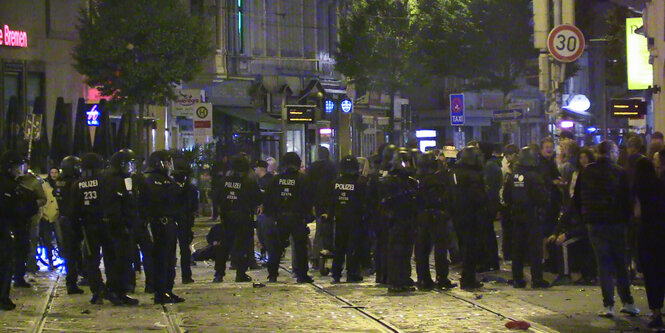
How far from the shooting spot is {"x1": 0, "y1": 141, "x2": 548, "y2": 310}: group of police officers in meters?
13.5

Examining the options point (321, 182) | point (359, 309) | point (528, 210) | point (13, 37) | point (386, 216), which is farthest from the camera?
point (13, 37)

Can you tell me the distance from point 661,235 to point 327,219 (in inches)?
229

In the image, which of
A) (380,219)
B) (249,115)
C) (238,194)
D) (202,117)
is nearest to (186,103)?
(202,117)

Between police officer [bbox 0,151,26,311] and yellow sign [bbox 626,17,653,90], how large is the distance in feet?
86.9

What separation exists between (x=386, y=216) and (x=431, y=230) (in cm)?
67

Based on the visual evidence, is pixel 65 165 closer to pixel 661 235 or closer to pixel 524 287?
pixel 524 287

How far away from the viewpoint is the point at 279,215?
16.2 m

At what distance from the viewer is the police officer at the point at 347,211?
51.9 ft

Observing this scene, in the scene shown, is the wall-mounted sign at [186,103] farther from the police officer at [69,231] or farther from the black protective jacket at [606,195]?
the black protective jacket at [606,195]

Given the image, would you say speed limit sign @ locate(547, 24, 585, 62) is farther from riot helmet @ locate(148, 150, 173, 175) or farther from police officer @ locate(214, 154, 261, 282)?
riot helmet @ locate(148, 150, 173, 175)

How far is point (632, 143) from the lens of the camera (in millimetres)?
14734

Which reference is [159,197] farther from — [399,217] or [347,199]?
[347,199]

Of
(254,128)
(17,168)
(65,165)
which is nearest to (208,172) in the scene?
(254,128)

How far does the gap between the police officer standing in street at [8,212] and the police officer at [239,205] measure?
10.8 ft
